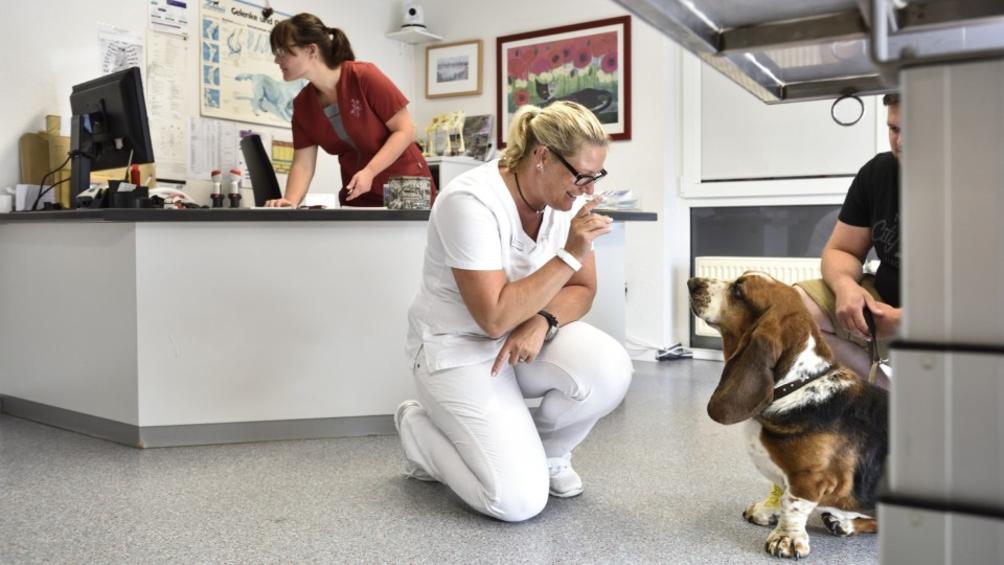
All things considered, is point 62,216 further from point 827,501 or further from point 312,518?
point 827,501

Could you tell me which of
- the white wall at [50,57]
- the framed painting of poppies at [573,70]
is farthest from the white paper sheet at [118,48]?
the framed painting of poppies at [573,70]

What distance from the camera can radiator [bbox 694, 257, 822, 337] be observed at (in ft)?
13.7

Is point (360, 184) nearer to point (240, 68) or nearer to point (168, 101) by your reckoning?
point (168, 101)

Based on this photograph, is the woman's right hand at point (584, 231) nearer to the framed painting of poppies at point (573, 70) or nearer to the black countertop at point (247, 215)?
the black countertop at point (247, 215)

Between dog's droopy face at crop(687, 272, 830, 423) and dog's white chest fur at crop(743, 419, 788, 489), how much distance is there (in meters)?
0.09

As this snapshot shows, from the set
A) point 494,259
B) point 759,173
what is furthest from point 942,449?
point 759,173

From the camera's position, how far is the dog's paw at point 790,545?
160cm

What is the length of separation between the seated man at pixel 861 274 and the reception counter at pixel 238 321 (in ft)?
3.96

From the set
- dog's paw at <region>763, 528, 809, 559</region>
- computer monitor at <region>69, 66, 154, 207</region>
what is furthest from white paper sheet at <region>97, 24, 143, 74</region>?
dog's paw at <region>763, 528, 809, 559</region>

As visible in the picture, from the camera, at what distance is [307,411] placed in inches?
104

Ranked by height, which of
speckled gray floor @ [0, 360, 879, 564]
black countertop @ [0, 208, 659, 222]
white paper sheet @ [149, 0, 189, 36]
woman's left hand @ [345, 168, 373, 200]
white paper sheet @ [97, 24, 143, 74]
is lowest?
speckled gray floor @ [0, 360, 879, 564]

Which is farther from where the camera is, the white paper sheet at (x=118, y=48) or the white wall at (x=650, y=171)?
the white wall at (x=650, y=171)

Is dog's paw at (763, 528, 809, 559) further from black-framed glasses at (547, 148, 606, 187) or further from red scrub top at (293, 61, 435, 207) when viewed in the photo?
red scrub top at (293, 61, 435, 207)

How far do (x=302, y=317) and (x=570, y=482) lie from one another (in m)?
1.06
